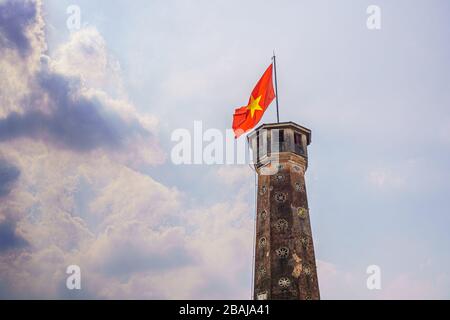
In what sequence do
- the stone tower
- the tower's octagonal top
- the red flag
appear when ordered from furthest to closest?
the tower's octagonal top
the red flag
the stone tower

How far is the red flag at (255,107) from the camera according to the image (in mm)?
37875

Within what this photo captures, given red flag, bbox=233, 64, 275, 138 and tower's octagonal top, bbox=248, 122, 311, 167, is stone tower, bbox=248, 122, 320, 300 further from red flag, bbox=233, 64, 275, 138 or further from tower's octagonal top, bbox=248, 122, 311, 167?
red flag, bbox=233, 64, 275, 138

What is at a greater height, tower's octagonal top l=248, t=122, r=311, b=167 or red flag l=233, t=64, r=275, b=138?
red flag l=233, t=64, r=275, b=138

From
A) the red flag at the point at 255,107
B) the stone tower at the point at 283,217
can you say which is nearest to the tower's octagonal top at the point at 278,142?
the stone tower at the point at 283,217

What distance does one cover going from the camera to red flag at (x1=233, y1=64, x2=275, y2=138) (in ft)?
124

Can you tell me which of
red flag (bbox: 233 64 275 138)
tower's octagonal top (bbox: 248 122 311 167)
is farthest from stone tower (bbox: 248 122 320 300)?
red flag (bbox: 233 64 275 138)

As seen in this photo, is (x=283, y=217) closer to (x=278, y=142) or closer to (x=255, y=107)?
(x=278, y=142)

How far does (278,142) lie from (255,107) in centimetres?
350

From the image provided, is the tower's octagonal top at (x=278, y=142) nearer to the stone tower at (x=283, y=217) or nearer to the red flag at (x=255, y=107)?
the stone tower at (x=283, y=217)

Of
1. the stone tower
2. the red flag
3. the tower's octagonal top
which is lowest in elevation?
the stone tower
